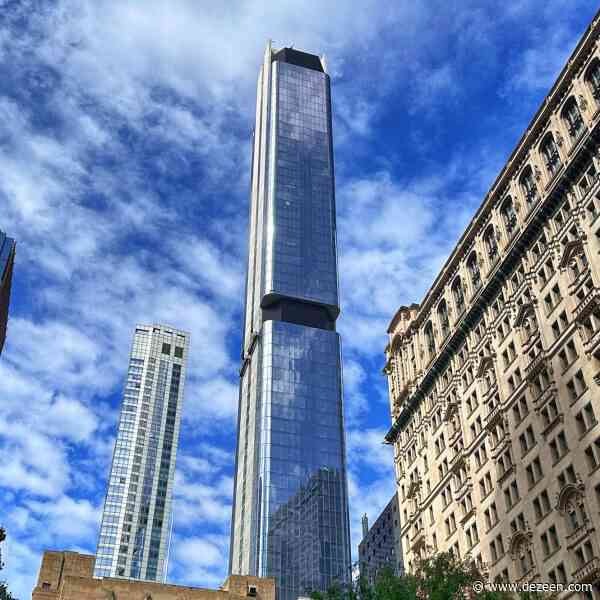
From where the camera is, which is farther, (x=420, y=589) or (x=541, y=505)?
(x=541, y=505)

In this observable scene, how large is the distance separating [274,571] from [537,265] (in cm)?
11720

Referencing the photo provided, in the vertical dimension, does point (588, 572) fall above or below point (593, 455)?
below

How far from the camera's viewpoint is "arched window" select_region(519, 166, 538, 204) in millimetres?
77062

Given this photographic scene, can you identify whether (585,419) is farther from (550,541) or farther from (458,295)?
(458,295)

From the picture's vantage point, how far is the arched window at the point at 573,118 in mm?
71375

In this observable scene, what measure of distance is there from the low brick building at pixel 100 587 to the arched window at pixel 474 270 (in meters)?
36.1

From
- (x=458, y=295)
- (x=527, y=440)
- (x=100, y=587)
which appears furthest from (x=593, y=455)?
(x=100, y=587)

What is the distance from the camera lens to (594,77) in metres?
70.8

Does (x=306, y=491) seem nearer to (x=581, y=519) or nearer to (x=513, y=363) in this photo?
(x=513, y=363)

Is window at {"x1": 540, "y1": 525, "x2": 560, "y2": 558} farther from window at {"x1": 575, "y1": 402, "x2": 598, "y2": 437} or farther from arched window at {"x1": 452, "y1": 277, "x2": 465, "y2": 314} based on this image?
arched window at {"x1": 452, "y1": 277, "x2": 465, "y2": 314}

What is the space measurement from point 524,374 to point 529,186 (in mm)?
18216

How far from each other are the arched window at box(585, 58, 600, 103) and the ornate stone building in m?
0.17

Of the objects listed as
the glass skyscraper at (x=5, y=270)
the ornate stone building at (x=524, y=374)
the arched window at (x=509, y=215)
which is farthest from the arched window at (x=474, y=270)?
the glass skyscraper at (x=5, y=270)

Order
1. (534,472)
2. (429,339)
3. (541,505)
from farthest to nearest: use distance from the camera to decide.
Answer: (429,339), (534,472), (541,505)
